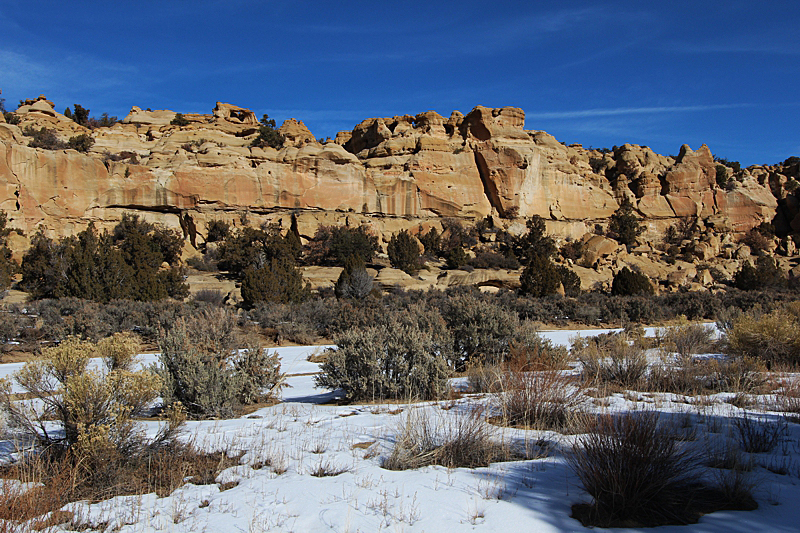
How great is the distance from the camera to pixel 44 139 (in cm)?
3672

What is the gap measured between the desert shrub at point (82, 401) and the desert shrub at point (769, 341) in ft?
29.8

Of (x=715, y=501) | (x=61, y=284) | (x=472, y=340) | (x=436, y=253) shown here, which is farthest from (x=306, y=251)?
(x=715, y=501)

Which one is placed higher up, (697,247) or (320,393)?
(697,247)

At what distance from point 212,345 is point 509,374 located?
397 cm

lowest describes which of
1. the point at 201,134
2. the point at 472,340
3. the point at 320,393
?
the point at 320,393

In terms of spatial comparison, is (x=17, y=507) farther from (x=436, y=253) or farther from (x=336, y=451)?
(x=436, y=253)

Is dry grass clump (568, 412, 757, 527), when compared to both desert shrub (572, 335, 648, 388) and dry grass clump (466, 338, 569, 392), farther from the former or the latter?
desert shrub (572, 335, 648, 388)

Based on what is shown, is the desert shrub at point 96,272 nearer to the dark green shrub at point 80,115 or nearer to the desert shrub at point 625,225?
the dark green shrub at point 80,115

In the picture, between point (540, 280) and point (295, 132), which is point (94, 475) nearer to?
point (540, 280)

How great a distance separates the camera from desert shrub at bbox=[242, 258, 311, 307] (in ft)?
71.1

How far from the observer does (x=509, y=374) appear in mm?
5547

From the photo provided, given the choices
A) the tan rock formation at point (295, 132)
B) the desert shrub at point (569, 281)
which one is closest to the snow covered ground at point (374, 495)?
the desert shrub at point (569, 281)

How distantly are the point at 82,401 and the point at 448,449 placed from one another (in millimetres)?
2866

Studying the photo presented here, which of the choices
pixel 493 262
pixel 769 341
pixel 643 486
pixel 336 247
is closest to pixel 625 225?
pixel 493 262
